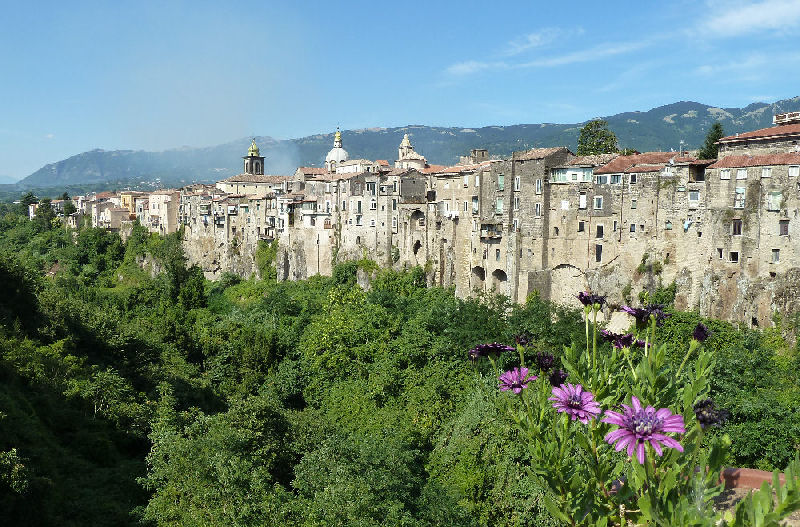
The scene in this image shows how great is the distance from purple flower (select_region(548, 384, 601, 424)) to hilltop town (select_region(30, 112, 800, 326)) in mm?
30644

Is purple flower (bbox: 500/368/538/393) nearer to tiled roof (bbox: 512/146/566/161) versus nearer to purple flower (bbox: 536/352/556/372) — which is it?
purple flower (bbox: 536/352/556/372)

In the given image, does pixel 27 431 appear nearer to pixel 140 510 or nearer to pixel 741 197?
pixel 140 510

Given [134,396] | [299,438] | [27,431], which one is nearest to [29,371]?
[134,396]

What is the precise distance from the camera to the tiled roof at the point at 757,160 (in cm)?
3227

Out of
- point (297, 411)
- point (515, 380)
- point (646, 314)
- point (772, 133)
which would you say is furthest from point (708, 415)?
point (772, 133)

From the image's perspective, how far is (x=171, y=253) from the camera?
73250 millimetres

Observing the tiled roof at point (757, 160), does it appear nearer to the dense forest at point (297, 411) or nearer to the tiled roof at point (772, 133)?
the tiled roof at point (772, 133)

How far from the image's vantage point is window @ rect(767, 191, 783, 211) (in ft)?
106

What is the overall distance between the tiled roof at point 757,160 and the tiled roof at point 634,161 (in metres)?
3.93

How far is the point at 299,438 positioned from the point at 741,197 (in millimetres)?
26679

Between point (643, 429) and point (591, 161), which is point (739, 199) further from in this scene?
point (643, 429)

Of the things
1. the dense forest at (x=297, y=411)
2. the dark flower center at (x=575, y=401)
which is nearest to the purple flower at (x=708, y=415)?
the dark flower center at (x=575, y=401)

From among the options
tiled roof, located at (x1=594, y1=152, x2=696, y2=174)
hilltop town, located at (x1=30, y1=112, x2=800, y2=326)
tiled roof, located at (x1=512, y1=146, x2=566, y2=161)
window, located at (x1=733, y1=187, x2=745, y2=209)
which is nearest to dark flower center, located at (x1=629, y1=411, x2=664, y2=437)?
hilltop town, located at (x1=30, y1=112, x2=800, y2=326)

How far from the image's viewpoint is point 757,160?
3344 centimetres
